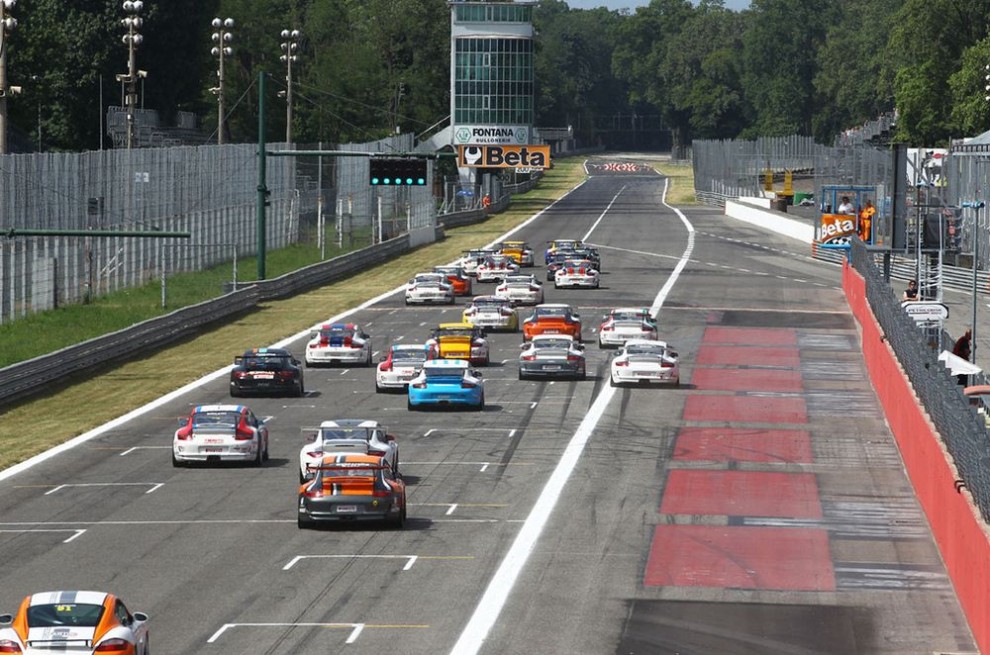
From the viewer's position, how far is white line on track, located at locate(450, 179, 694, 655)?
25.6 metres

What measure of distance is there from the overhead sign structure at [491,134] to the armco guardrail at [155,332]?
70.4m

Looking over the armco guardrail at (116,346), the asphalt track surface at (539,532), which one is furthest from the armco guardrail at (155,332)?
the asphalt track surface at (539,532)

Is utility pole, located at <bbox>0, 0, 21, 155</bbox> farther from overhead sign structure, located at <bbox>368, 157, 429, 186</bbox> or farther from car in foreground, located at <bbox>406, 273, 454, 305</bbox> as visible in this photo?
car in foreground, located at <bbox>406, 273, 454, 305</bbox>

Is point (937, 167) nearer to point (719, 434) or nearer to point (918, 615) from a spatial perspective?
point (719, 434)

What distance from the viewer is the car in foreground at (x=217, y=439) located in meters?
39.7

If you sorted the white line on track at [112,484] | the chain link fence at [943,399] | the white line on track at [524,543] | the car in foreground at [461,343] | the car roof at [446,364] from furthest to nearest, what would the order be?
1. the car in foreground at [461,343]
2. the car roof at [446,364]
3. the white line on track at [112,484]
4. the white line on track at [524,543]
5. the chain link fence at [943,399]

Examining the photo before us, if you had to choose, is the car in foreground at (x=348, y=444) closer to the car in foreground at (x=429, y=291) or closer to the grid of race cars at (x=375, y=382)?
the grid of race cars at (x=375, y=382)

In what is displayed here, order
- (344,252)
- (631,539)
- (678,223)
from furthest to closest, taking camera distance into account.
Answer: (678,223) → (344,252) → (631,539)

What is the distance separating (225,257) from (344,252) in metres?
13.6

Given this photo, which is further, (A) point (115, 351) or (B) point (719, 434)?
(A) point (115, 351)

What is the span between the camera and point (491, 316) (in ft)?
225

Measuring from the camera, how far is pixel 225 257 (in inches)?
3600

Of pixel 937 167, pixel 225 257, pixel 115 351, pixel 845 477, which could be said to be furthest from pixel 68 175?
pixel 937 167

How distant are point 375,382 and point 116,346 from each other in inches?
410
